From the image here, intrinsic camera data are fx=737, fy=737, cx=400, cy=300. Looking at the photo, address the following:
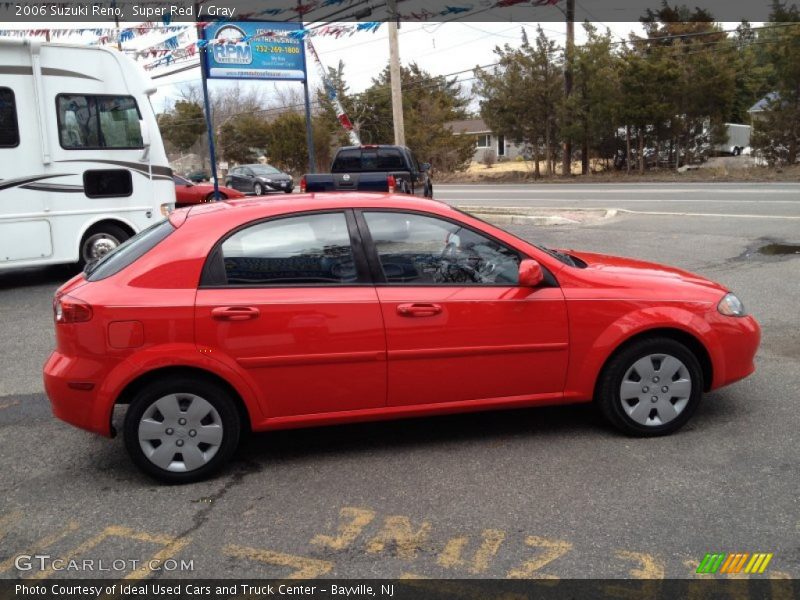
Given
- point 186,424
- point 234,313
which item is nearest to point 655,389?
point 234,313

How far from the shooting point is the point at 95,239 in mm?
10328

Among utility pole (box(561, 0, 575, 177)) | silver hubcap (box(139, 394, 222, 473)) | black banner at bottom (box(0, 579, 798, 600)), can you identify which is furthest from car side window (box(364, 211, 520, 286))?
utility pole (box(561, 0, 575, 177))

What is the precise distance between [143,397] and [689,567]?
2.82 metres

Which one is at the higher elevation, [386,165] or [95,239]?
[386,165]

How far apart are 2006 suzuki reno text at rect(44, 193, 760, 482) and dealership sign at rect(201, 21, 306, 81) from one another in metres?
13.8

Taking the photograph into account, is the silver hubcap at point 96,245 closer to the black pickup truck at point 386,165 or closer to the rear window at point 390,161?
the black pickup truck at point 386,165

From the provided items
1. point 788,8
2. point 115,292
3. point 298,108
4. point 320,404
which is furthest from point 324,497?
point 298,108

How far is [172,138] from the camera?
221ft

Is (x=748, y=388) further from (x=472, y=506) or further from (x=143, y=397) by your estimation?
(x=143, y=397)

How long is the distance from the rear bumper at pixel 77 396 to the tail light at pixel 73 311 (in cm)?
22

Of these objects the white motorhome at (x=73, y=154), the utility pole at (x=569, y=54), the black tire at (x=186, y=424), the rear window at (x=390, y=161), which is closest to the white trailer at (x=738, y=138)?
the utility pole at (x=569, y=54)

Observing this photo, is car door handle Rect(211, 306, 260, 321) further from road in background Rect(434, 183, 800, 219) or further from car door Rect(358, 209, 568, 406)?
road in background Rect(434, 183, 800, 219)

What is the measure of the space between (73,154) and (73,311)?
6865 mm

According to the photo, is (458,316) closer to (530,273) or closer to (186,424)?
(530,273)
